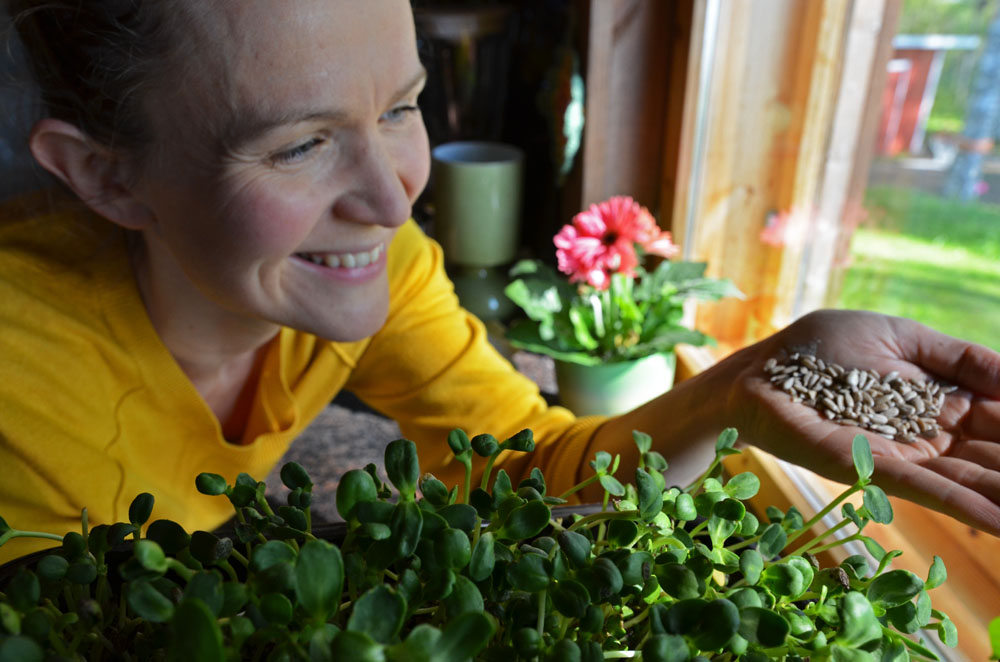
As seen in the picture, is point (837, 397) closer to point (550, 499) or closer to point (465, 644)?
point (550, 499)

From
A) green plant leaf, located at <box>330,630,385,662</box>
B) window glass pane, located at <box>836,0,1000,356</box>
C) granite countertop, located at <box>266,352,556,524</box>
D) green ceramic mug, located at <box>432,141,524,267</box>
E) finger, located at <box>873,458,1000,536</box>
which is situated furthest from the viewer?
green ceramic mug, located at <box>432,141,524,267</box>

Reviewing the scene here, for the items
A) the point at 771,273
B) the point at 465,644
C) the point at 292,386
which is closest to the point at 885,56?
the point at 771,273

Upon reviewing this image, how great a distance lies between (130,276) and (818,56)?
95 cm

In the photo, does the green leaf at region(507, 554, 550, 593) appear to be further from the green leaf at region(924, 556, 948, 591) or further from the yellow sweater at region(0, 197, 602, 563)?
the yellow sweater at region(0, 197, 602, 563)

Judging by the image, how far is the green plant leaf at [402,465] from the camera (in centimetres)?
32

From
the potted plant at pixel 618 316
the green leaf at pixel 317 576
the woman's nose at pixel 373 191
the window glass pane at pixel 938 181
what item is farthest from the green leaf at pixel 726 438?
the potted plant at pixel 618 316

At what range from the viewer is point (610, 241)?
54.3 inches

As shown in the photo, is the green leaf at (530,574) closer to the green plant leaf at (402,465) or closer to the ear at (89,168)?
the green plant leaf at (402,465)

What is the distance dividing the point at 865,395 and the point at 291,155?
476 mm

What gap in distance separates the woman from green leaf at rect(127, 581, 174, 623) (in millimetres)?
395

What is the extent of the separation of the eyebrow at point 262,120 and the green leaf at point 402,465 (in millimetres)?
338

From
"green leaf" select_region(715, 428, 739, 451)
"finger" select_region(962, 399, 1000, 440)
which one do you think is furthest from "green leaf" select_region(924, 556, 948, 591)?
"finger" select_region(962, 399, 1000, 440)

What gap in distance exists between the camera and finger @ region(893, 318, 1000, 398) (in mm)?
554

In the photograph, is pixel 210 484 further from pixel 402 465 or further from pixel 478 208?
pixel 478 208
